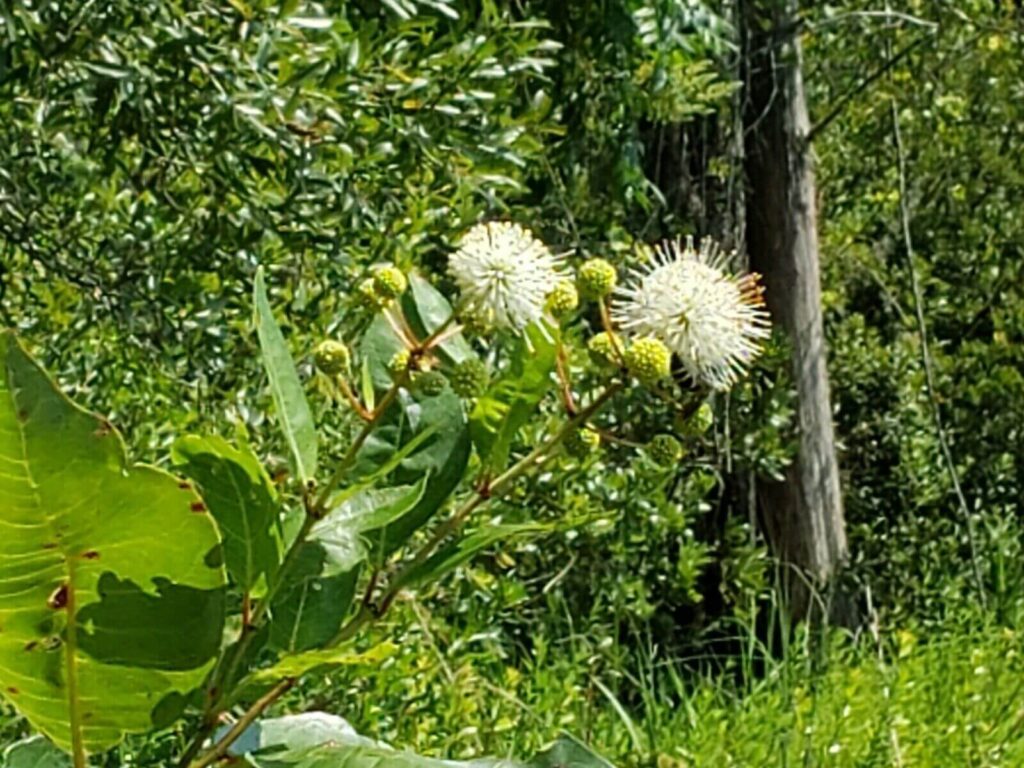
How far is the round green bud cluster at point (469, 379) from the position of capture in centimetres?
99

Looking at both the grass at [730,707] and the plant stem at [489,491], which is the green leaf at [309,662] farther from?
the grass at [730,707]

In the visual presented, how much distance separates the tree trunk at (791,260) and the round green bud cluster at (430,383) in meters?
4.18

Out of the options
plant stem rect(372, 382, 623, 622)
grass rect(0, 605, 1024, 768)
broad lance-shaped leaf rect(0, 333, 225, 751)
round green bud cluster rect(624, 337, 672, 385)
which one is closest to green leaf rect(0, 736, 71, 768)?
broad lance-shaped leaf rect(0, 333, 225, 751)

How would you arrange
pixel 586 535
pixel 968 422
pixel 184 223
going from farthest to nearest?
pixel 968 422 → pixel 586 535 → pixel 184 223

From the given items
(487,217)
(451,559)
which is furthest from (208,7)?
(451,559)

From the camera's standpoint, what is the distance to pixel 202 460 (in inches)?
33.8

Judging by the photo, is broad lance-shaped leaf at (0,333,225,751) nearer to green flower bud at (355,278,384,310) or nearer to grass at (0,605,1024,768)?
green flower bud at (355,278,384,310)

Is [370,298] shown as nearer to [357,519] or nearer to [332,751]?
[357,519]

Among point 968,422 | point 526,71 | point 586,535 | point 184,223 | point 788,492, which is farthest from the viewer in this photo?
point 968,422

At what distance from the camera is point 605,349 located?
0.99 metres

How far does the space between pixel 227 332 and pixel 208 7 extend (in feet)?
1.73

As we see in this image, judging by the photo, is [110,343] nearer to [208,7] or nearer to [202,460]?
[208,7]

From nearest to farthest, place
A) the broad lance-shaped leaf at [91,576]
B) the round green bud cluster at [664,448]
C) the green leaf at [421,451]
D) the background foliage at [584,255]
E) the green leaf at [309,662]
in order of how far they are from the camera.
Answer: the broad lance-shaped leaf at [91,576] → the green leaf at [309,662] → the green leaf at [421,451] → the round green bud cluster at [664,448] → the background foliage at [584,255]

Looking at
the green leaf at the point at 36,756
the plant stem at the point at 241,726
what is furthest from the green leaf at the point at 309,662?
the green leaf at the point at 36,756
